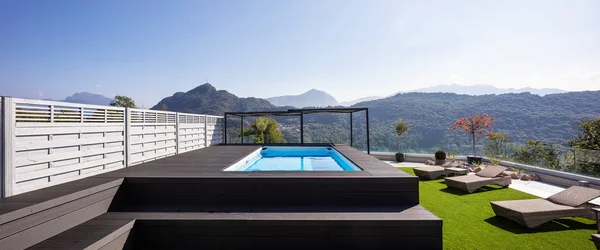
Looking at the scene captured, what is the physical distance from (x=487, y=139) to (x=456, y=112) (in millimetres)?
27440

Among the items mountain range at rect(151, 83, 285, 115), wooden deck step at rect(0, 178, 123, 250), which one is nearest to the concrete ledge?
wooden deck step at rect(0, 178, 123, 250)

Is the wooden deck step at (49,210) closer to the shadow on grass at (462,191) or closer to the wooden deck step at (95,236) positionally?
the wooden deck step at (95,236)

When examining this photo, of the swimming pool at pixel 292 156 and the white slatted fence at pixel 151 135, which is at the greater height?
the white slatted fence at pixel 151 135

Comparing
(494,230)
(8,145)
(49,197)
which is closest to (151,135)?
(8,145)

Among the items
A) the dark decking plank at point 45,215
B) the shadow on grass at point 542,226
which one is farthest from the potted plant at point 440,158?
the dark decking plank at point 45,215

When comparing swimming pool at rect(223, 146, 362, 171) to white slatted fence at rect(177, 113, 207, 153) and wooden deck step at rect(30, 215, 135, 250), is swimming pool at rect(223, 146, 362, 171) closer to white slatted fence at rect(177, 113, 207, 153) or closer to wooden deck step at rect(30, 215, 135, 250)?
white slatted fence at rect(177, 113, 207, 153)

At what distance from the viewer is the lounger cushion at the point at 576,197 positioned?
157 inches

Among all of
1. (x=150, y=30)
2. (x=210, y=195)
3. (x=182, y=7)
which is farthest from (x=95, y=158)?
(x=150, y=30)

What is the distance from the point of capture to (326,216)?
3066 mm

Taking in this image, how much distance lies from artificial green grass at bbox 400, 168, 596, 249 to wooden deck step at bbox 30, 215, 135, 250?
3.84 m

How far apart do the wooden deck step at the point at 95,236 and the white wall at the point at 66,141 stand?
0.95m

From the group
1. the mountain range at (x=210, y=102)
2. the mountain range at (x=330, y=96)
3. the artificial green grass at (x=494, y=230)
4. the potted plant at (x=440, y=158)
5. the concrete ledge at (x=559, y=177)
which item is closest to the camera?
the artificial green grass at (x=494, y=230)

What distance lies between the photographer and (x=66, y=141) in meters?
3.49

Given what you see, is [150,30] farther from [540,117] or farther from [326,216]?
[540,117]
